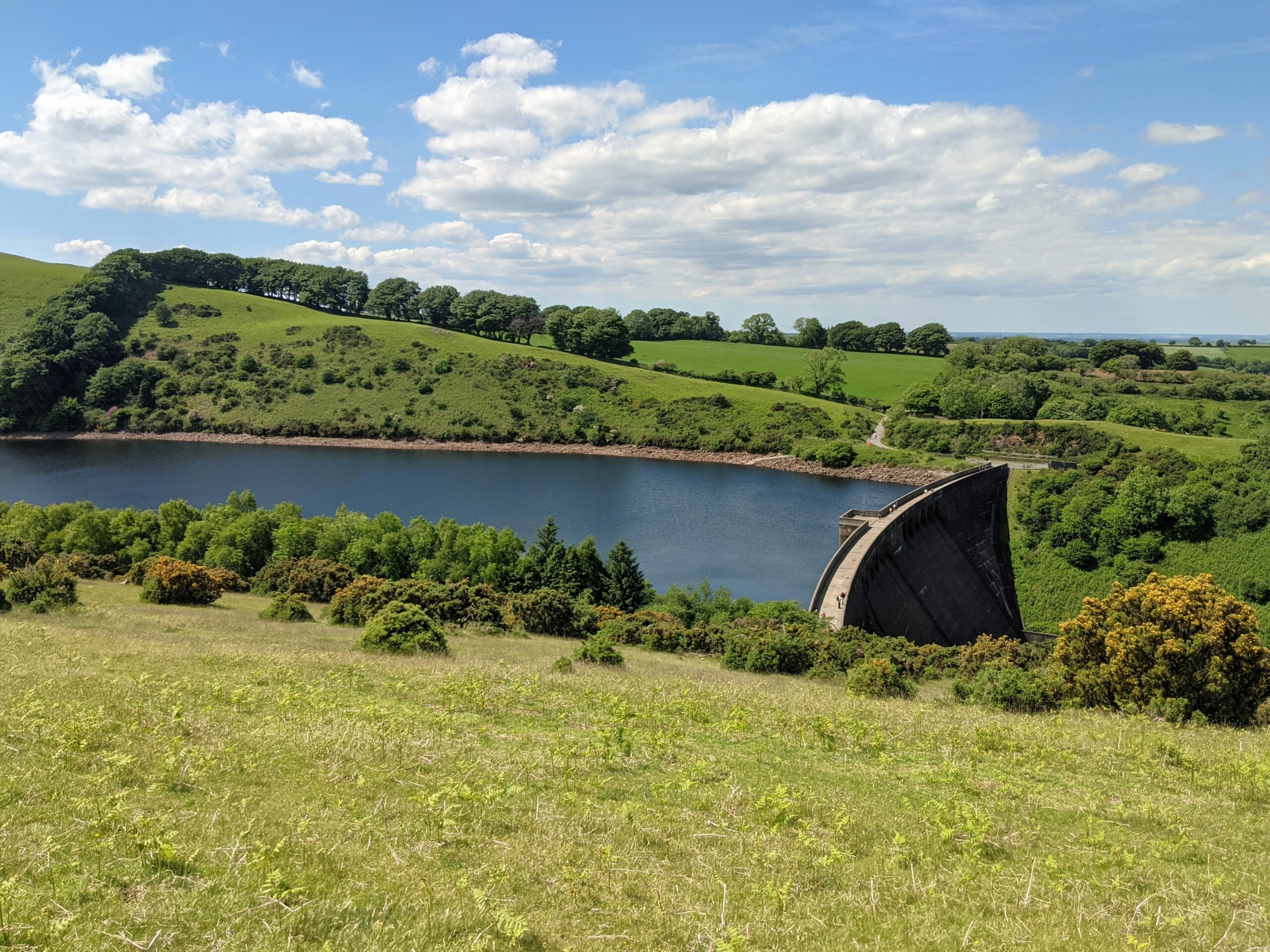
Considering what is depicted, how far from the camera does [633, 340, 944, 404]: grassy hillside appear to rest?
145 m

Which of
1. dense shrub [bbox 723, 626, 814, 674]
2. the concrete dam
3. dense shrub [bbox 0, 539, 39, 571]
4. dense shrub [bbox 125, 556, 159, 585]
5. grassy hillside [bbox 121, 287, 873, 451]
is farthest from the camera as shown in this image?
grassy hillside [bbox 121, 287, 873, 451]

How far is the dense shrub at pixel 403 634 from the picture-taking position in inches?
964

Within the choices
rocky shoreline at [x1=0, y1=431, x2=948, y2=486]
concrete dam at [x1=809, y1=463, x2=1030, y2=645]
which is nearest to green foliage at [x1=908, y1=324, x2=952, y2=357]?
rocky shoreline at [x1=0, y1=431, x2=948, y2=486]

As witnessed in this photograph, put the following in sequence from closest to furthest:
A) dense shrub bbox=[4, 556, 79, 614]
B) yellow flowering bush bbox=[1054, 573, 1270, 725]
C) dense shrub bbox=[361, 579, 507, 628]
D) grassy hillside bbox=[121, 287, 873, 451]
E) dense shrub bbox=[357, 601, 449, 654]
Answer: yellow flowering bush bbox=[1054, 573, 1270, 725], dense shrub bbox=[357, 601, 449, 654], dense shrub bbox=[4, 556, 79, 614], dense shrub bbox=[361, 579, 507, 628], grassy hillside bbox=[121, 287, 873, 451]

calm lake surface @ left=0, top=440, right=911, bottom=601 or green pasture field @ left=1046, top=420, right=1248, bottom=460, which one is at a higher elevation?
green pasture field @ left=1046, top=420, right=1248, bottom=460

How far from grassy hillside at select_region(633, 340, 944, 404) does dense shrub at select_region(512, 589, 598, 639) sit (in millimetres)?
113469

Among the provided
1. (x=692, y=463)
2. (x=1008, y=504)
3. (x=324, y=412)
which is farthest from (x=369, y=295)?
(x=1008, y=504)

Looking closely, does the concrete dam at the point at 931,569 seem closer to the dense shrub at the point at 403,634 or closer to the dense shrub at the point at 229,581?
the dense shrub at the point at 403,634

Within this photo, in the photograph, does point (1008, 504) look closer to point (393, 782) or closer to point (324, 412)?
point (393, 782)

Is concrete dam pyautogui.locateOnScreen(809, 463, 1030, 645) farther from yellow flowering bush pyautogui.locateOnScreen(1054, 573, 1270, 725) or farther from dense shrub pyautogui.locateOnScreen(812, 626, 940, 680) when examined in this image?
yellow flowering bush pyautogui.locateOnScreen(1054, 573, 1270, 725)

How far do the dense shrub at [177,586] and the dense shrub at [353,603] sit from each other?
6958 mm

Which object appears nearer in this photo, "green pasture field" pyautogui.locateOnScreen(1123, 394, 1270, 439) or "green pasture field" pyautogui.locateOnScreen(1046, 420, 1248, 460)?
"green pasture field" pyautogui.locateOnScreen(1046, 420, 1248, 460)

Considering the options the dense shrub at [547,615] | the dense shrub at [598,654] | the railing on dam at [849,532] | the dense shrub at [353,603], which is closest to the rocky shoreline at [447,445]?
the railing on dam at [849,532]

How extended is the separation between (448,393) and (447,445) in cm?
1429
